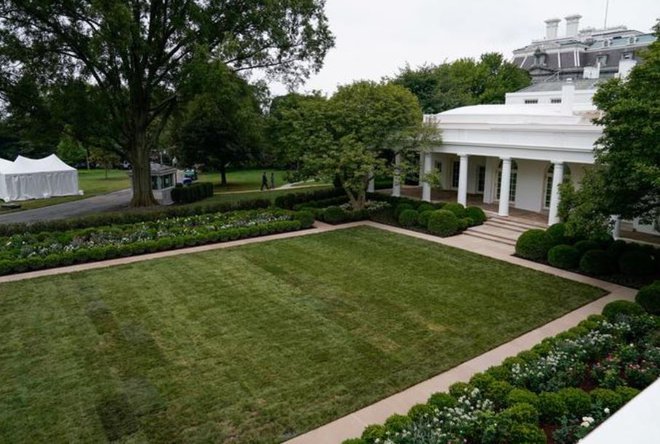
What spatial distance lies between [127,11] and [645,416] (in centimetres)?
2089

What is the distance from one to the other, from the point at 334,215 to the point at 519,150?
8418 mm

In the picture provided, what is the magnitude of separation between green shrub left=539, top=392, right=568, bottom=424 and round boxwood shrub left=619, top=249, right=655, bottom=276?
8839 millimetres

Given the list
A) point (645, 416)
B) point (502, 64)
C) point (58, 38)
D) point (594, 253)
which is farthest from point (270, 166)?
point (645, 416)

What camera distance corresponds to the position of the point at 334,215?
2153cm

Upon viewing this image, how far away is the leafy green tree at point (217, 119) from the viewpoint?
20.7 m

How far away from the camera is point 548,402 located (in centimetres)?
640

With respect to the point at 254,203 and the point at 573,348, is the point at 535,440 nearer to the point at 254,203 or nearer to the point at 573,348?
the point at 573,348

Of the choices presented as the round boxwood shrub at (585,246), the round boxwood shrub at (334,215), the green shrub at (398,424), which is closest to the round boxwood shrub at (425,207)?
the round boxwood shrub at (334,215)

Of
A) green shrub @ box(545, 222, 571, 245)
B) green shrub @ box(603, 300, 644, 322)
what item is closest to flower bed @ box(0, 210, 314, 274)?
green shrub @ box(545, 222, 571, 245)

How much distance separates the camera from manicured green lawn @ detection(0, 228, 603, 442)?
732 centimetres

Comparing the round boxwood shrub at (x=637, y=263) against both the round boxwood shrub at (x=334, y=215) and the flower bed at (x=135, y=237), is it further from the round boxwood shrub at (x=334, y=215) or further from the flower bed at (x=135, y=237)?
the flower bed at (x=135, y=237)

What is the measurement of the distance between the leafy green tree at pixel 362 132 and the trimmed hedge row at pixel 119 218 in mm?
3864

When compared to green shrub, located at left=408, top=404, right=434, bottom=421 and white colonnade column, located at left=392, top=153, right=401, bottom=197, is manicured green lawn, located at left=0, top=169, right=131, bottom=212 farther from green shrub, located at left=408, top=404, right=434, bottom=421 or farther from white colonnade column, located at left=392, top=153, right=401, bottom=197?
green shrub, located at left=408, top=404, right=434, bottom=421

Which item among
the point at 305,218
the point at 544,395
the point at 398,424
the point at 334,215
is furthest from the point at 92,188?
the point at 544,395
